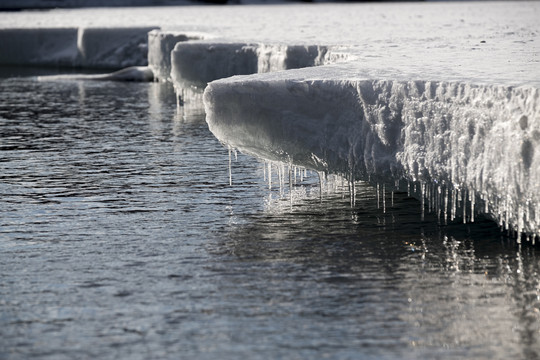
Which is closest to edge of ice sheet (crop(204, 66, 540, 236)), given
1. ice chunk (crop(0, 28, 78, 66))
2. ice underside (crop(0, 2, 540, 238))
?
ice underside (crop(0, 2, 540, 238))

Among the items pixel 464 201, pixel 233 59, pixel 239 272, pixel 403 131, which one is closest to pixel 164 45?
pixel 233 59

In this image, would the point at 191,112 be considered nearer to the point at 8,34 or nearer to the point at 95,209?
the point at 95,209

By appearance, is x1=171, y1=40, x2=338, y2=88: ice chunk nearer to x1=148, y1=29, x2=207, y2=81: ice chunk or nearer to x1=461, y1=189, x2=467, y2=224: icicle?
x1=148, y1=29, x2=207, y2=81: ice chunk

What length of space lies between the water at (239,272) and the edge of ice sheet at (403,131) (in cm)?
39

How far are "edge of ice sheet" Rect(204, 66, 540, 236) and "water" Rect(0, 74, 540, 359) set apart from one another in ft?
1.27

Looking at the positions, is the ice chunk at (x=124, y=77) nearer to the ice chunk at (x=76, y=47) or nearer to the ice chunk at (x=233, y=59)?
the ice chunk at (x=76, y=47)

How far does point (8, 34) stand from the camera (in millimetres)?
26312

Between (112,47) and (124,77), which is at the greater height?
(112,47)

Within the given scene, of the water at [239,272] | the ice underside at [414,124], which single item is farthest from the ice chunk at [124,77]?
the ice underside at [414,124]

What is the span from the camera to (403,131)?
21.9ft

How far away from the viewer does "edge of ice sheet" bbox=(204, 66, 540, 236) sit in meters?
5.96

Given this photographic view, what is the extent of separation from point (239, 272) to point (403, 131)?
60.2 inches

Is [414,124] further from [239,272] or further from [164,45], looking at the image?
[164,45]

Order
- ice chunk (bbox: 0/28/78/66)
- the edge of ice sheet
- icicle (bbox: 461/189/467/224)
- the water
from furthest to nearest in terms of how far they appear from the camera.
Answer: ice chunk (bbox: 0/28/78/66)
icicle (bbox: 461/189/467/224)
the edge of ice sheet
the water
